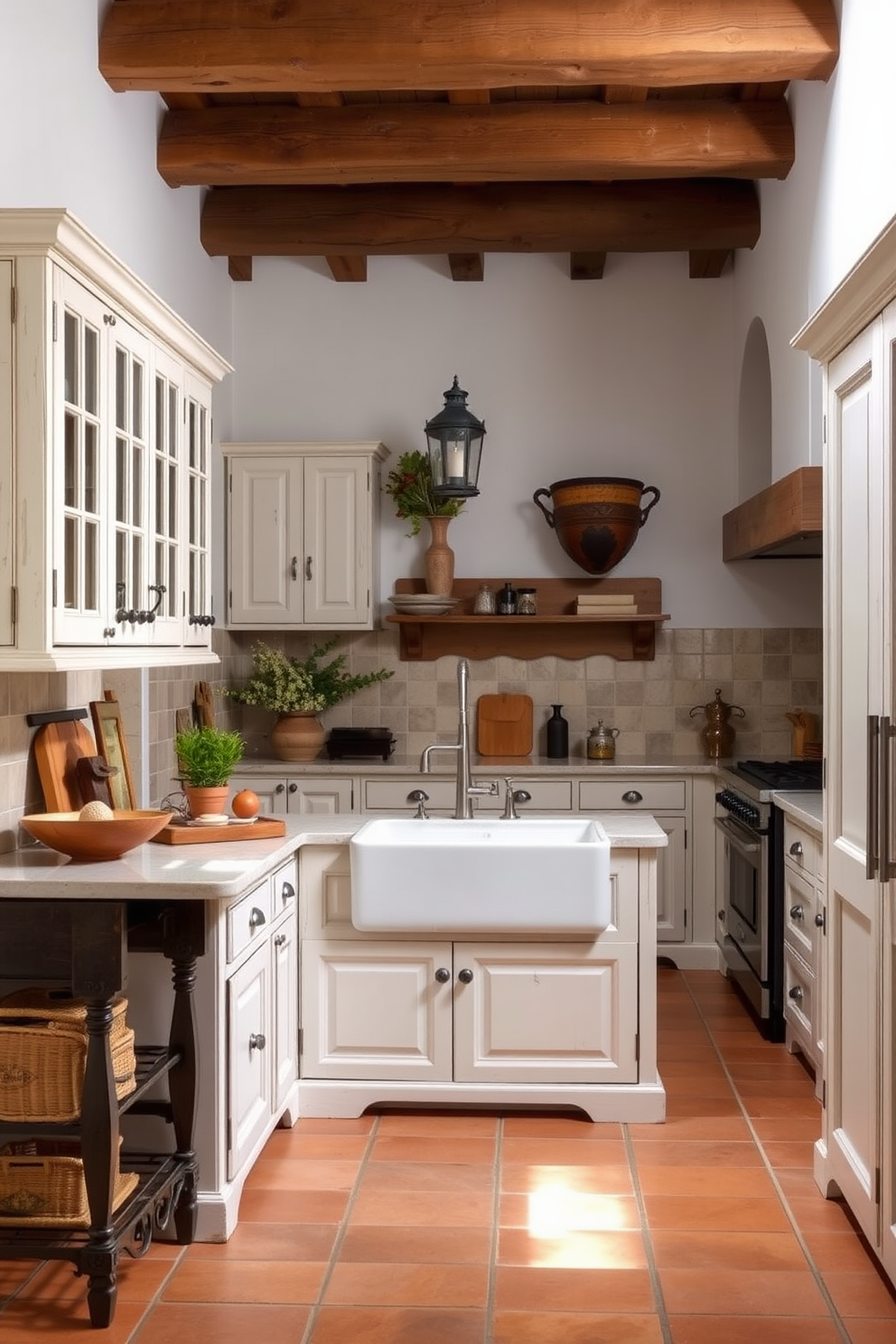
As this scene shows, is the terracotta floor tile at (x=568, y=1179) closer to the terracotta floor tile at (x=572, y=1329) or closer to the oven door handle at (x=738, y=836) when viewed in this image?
the terracotta floor tile at (x=572, y=1329)

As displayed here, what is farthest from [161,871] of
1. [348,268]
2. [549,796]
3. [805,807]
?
[348,268]

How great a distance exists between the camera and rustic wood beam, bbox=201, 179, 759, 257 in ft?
18.1

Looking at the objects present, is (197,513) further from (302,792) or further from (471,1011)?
(302,792)

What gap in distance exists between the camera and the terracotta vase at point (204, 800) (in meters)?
3.63

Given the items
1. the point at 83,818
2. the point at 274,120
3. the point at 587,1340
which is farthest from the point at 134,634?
the point at 274,120

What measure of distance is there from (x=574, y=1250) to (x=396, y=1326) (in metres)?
0.51

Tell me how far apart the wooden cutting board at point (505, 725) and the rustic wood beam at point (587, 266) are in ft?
6.45

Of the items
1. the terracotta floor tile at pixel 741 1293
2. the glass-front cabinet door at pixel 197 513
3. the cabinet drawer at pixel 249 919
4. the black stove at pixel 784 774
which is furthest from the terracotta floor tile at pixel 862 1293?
the glass-front cabinet door at pixel 197 513

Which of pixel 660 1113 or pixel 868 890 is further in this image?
pixel 660 1113

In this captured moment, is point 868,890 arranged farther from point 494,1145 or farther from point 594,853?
point 494,1145

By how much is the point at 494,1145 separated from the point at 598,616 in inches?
110

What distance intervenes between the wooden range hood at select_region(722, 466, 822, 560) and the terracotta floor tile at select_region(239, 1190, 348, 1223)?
2.48m

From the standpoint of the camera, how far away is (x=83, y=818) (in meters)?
3.07

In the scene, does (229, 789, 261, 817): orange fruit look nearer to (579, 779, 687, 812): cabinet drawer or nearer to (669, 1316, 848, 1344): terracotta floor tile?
(669, 1316, 848, 1344): terracotta floor tile
